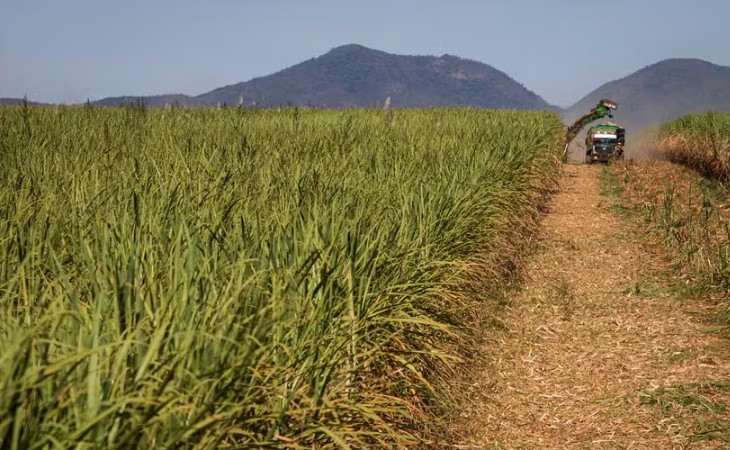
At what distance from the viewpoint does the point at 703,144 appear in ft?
62.1

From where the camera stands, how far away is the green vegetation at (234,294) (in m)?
1.96

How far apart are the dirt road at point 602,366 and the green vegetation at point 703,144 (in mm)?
10096

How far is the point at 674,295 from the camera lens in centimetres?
681

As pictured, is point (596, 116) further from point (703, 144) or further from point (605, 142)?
point (703, 144)

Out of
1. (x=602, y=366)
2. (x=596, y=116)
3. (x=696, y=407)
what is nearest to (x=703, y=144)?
(x=596, y=116)

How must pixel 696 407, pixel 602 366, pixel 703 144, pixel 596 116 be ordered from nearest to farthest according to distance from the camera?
pixel 696 407 → pixel 602 366 → pixel 596 116 → pixel 703 144

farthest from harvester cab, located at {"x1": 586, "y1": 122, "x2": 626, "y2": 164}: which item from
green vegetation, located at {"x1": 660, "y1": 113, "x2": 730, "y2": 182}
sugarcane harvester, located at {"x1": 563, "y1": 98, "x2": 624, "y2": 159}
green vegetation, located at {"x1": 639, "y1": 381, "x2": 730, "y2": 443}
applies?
green vegetation, located at {"x1": 639, "y1": 381, "x2": 730, "y2": 443}

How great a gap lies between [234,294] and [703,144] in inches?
746

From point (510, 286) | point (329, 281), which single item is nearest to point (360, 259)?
point (329, 281)

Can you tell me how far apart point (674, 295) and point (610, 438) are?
9.98 ft

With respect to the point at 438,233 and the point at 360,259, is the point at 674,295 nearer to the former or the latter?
the point at 438,233

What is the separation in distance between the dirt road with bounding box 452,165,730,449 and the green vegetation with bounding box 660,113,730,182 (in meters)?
10.1

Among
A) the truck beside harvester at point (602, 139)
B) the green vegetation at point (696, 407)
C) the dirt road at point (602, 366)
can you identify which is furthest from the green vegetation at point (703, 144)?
the green vegetation at point (696, 407)

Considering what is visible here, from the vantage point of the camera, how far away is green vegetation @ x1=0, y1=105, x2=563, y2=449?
6.44ft
